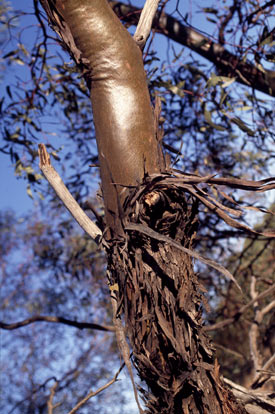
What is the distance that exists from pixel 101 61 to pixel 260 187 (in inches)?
28.3

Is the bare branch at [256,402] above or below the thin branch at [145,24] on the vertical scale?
below

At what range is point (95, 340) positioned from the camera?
21.4ft

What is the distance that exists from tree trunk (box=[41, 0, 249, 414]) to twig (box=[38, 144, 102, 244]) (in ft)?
0.48

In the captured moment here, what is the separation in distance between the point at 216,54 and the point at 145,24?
1986 millimetres

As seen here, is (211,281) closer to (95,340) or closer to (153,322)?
(95,340)

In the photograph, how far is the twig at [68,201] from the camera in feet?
5.11

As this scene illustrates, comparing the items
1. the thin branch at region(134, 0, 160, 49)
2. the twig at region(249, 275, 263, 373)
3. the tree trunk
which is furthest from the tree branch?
the tree trunk

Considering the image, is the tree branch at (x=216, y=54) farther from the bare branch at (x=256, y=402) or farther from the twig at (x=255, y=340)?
the bare branch at (x=256, y=402)

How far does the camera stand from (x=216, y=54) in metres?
3.60

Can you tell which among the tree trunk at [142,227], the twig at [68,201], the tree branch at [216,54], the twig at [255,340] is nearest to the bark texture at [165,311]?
the tree trunk at [142,227]

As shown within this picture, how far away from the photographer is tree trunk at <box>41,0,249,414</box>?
1239 mm

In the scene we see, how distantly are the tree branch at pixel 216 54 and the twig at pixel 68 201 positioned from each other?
2.11 m

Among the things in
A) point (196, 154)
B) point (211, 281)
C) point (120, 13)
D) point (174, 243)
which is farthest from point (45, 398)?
point (174, 243)

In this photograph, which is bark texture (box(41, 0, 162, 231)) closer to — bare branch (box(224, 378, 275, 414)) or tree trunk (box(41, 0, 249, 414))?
tree trunk (box(41, 0, 249, 414))
